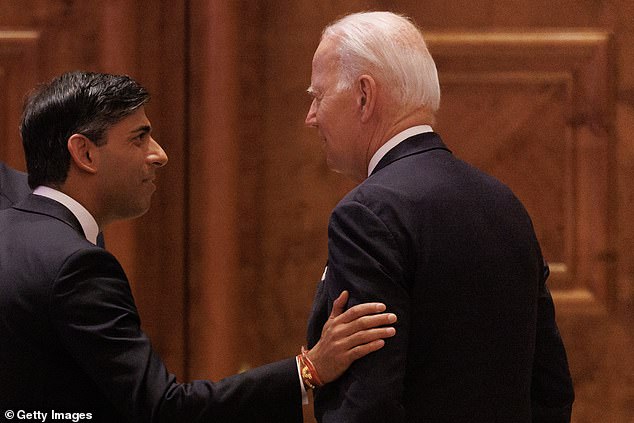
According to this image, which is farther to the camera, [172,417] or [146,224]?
[146,224]

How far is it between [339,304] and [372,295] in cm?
9

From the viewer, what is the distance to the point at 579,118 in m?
2.84

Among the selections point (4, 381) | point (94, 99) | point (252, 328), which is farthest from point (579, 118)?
point (4, 381)

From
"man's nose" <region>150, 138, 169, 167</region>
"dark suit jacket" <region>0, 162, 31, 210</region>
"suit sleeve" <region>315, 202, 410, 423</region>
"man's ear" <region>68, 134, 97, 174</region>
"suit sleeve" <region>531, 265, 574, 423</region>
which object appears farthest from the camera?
"dark suit jacket" <region>0, 162, 31, 210</region>

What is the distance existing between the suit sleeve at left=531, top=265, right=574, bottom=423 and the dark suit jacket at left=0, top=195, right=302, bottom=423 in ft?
2.09

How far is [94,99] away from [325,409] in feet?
2.69

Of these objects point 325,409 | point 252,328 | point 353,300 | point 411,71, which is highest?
point 411,71

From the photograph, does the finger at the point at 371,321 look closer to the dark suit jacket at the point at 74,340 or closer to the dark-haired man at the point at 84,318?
the dark-haired man at the point at 84,318

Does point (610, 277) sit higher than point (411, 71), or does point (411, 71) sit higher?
point (411, 71)

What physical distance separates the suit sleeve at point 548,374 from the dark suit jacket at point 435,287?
4.3 inches

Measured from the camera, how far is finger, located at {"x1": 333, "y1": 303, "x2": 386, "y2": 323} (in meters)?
1.60

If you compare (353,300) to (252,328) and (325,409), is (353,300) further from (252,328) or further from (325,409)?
(252,328)

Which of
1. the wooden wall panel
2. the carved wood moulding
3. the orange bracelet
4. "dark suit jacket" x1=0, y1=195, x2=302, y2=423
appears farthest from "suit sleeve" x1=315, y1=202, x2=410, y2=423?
the wooden wall panel

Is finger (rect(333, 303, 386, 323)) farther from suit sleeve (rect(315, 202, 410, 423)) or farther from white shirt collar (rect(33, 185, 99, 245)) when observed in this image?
white shirt collar (rect(33, 185, 99, 245))
